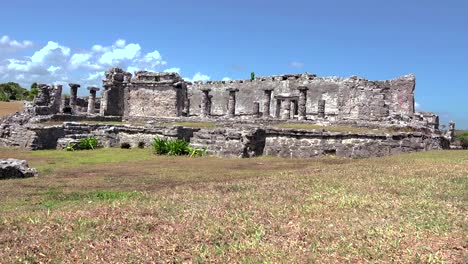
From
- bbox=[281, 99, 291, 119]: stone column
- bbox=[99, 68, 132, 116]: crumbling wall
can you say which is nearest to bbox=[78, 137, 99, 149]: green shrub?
bbox=[99, 68, 132, 116]: crumbling wall

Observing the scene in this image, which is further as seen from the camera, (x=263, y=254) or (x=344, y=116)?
(x=344, y=116)

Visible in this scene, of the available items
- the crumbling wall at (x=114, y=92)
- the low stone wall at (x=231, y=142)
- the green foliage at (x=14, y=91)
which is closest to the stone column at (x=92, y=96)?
the crumbling wall at (x=114, y=92)

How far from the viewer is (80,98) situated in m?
46.2

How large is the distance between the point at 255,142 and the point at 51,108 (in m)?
19.3

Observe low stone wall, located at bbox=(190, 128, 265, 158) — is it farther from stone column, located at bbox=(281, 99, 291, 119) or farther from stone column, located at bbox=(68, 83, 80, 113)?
stone column, located at bbox=(68, 83, 80, 113)

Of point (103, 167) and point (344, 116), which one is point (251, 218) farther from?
point (344, 116)

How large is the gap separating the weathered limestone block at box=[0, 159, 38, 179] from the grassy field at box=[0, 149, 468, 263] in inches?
46.4

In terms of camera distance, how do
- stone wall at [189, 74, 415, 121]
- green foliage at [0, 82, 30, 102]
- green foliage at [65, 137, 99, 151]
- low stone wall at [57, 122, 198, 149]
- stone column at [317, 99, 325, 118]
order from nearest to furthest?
green foliage at [65, 137, 99, 151]
low stone wall at [57, 122, 198, 149]
stone wall at [189, 74, 415, 121]
stone column at [317, 99, 325, 118]
green foliage at [0, 82, 30, 102]

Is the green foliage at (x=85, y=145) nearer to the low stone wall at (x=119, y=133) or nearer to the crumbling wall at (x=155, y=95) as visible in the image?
the low stone wall at (x=119, y=133)

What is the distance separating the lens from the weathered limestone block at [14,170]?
39.7 ft

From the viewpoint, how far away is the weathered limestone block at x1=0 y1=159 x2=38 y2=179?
39.7ft

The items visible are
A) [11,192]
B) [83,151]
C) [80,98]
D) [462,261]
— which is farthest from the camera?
[80,98]

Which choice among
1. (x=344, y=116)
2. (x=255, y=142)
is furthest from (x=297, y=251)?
(x=344, y=116)

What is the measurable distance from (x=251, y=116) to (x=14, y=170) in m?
27.9
